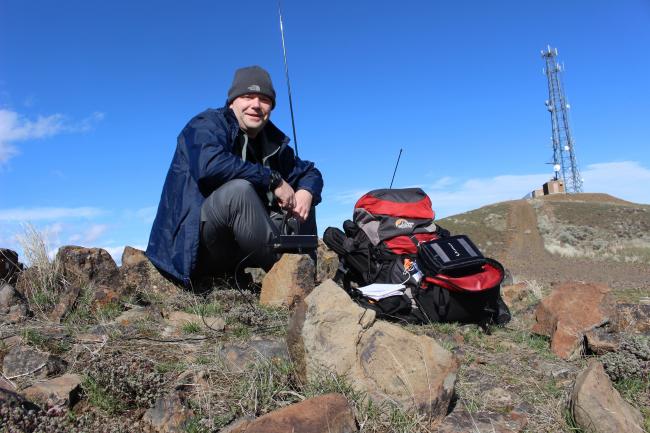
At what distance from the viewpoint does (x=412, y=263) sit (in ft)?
13.4

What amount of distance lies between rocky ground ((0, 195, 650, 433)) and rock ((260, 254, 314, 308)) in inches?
0.5

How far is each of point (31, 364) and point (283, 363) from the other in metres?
1.28

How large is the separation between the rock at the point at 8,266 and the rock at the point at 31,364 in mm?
2033

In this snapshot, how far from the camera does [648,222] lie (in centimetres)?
3023

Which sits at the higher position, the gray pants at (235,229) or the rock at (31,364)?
the gray pants at (235,229)

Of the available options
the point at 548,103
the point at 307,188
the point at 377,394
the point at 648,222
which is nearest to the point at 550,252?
the point at 648,222

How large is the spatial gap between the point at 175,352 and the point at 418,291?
1862mm

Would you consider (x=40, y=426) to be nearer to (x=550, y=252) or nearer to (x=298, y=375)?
(x=298, y=375)

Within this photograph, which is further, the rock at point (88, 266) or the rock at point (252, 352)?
the rock at point (88, 266)

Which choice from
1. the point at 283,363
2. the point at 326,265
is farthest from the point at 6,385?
the point at 326,265

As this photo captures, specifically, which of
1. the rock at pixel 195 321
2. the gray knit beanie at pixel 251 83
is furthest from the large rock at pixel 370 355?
the gray knit beanie at pixel 251 83

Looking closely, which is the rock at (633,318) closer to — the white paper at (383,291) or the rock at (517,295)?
the rock at (517,295)

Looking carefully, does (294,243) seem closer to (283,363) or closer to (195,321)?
(195,321)

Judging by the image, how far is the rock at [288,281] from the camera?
3.87 m
